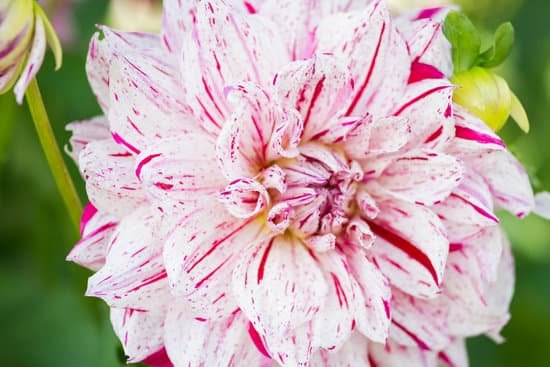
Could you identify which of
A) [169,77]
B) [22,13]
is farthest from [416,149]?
[22,13]

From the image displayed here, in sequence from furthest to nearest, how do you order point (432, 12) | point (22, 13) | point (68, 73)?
point (68, 73)
point (432, 12)
point (22, 13)

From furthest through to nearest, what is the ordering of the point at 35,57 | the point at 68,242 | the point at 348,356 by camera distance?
the point at 68,242 → the point at 348,356 → the point at 35,57

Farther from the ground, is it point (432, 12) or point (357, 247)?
point (432, 12)

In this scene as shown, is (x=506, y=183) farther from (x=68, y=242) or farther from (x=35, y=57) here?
(x=68, y=242)

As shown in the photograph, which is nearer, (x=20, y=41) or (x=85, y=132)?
(x=20, y=41)

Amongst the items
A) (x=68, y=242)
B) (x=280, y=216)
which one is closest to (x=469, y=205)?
(x=280, y=216)

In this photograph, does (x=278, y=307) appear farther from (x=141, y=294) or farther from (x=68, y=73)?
(x=68, y=73)
